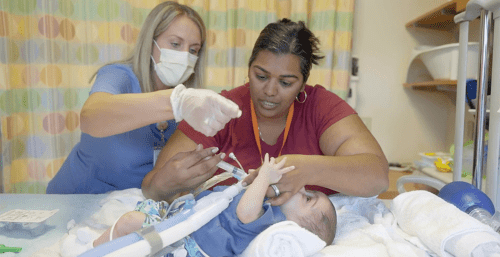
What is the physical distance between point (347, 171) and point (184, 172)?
0.54 metres

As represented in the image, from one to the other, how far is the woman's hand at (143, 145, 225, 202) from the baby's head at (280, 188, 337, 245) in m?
0.28

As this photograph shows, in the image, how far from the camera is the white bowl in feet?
6.40

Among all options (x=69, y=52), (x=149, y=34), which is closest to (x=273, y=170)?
(x=149, y=34)

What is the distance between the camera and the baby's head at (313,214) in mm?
929

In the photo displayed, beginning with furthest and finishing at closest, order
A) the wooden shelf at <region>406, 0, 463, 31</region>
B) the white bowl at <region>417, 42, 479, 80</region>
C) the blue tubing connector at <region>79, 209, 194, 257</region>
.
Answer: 1. the wooden shelf at <region>406, 0, 463, 31</region>
2. the white bowl at <region>417, 42, 479, 80</region>
3. the blue tubing connector at <region>79, 209, 194, 257</region>

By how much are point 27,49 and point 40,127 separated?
54 cm

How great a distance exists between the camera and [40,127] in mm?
2285

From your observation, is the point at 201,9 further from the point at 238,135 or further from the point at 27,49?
the point at 238,135

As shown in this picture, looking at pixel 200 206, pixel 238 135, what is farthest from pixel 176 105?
pixel 238 135

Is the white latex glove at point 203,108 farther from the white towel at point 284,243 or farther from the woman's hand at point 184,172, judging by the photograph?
the white towel at point 284,243

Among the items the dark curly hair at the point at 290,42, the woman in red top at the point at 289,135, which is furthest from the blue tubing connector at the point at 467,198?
the dark curly hair at the point at 290,42

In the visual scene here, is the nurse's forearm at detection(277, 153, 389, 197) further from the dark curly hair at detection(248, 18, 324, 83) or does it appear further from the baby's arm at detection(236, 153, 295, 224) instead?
the dark curly hair at detection(248, 18, 324, 83)

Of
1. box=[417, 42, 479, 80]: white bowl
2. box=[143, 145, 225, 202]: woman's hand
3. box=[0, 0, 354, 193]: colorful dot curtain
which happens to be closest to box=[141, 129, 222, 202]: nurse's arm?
box=[143, 145, 225, 202]: woman's hand

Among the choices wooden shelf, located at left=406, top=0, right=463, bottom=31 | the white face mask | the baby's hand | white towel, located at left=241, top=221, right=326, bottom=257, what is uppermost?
wooden shelf, located at left=406, top=0, right=463, bottom=31
